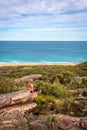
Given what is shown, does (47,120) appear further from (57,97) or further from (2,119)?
(57,97)

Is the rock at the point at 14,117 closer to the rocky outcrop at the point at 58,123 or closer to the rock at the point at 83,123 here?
the rocky outcrop at the point at 58,123

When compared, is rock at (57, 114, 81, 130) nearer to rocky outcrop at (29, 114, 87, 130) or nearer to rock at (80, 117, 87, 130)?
rocky outcrop at (29, 114, 87, 130)

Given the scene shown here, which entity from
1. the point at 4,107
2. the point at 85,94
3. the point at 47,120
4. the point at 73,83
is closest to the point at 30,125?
the point at 47,120

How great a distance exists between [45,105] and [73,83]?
11.6 meters

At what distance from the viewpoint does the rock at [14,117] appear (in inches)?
481

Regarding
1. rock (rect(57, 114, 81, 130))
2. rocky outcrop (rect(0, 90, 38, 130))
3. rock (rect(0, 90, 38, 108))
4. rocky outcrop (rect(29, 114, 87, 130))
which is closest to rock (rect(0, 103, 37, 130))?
rocky outcrop (rect(0, 90, 38, 130))

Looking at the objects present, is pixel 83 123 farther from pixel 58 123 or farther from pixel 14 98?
pixel 14 98

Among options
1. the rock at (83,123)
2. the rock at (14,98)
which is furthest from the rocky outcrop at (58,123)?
the rock at (14,98)

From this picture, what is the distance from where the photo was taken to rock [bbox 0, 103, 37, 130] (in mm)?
12208

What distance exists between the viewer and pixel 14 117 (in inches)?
510

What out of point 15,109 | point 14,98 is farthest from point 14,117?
point 14,98

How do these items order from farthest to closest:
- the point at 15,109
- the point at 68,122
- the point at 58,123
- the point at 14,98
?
the point at 14,98
the point at 15,109
the point at 68,122
the point at 58,123

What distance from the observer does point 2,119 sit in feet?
41.7

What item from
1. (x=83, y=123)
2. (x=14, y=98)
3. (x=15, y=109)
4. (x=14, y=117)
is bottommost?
(x=83, y=123)
